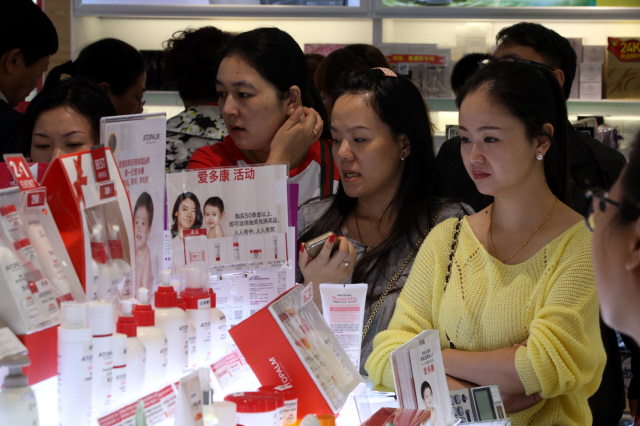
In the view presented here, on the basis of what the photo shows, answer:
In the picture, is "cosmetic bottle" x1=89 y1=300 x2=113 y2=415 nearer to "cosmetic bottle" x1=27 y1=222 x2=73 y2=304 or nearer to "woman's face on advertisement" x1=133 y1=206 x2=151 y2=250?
"cosmetic bottle" x1=27 y1=222 x2=73 y2=304

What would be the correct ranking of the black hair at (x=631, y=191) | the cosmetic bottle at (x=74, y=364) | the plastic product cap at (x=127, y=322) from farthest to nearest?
the plastic product cap at (x=127, y=322), the cosmetic bottle at (x=74, y=364), the black hair at (x=631, y=191)

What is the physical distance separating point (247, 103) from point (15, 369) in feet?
5.10

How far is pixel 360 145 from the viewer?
215 centimetres

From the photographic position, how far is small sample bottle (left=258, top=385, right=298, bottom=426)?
1185mm

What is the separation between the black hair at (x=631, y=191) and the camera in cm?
→ 83

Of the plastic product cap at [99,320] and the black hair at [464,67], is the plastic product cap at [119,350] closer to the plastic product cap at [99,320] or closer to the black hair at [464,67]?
the plastic product cap at [99,320]

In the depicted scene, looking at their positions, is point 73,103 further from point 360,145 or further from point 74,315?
point 74,315

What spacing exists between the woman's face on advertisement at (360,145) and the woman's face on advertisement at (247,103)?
0.98 ft

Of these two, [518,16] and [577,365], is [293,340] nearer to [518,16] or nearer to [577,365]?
[577,365]

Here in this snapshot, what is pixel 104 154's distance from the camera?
1.22 meters

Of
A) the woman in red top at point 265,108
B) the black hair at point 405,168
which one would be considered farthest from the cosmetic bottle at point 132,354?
the woman in red top at point 265,108

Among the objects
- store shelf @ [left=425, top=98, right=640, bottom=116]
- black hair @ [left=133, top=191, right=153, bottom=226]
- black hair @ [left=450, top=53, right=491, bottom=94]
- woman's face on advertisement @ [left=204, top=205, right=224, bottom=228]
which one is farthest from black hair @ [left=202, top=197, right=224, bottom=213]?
store shelf @ [left=425, top=98, right=640, bottom=116]

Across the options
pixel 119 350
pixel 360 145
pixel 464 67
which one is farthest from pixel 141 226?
pixel 464 67

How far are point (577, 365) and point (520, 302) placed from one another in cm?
20
